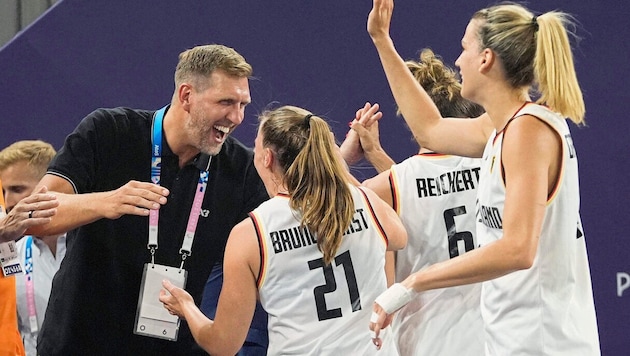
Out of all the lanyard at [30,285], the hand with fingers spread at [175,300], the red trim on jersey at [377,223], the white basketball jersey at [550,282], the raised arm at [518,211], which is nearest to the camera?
the raised arm at [518,211]

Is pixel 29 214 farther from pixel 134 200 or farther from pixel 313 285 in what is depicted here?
pixel 313 285

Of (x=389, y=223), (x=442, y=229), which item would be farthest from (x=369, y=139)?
(x=389, y=223)

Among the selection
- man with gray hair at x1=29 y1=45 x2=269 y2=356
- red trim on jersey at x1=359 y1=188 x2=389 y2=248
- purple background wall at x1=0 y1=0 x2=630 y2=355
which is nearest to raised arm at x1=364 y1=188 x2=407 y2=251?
red trim on jersey at x1=359 y1=188 x2=389 y2=248

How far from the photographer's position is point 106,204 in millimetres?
2949

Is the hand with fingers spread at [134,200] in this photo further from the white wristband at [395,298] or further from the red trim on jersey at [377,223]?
the white wristband at [395,298]

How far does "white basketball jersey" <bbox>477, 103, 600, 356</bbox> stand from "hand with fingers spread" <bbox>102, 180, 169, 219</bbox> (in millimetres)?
980

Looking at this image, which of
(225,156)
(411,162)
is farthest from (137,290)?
(411,162)

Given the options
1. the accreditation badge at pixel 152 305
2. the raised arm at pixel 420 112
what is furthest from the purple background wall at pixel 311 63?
the raised arm at pixel 420 112

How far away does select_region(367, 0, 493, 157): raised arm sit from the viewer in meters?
3.00

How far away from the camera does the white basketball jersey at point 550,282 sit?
8.11 feet

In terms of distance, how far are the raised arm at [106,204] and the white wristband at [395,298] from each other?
80cm

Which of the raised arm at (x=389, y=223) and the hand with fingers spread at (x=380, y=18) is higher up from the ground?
the hand with fingers spread at (x=380, y=18)

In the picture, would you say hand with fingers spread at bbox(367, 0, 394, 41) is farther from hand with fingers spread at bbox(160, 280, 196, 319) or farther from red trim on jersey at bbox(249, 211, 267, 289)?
hand with fingers spread at bbox(160, 280, 196, 319)

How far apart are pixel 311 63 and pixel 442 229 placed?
6.29 feet
